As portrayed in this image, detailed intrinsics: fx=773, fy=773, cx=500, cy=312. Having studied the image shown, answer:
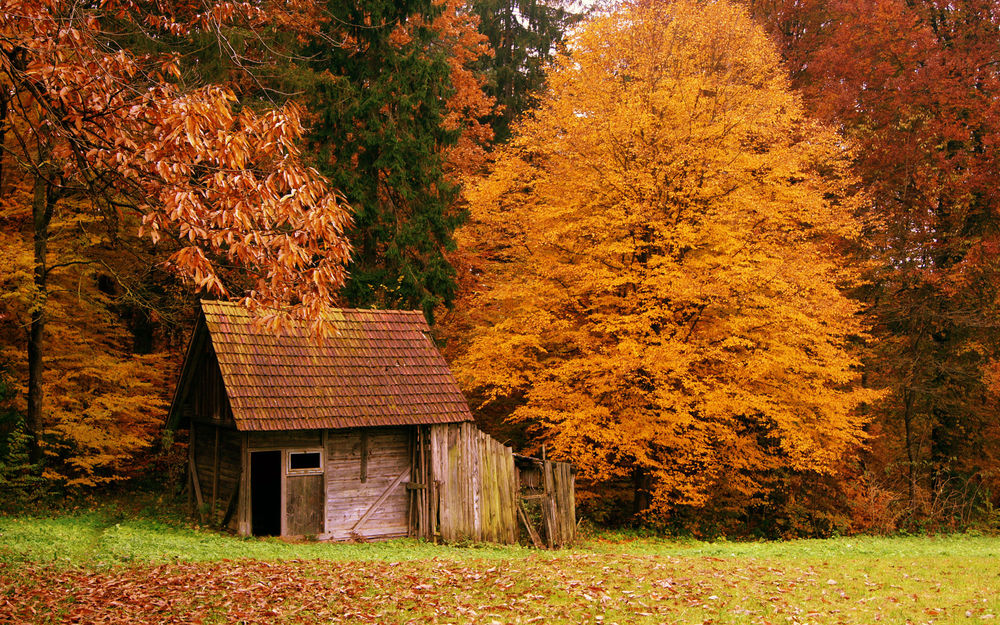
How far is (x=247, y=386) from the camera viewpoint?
49.0ft

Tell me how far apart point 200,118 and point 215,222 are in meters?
0.84

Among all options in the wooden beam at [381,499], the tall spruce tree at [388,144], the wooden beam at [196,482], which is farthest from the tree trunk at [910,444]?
the wooden beam at [196,482]

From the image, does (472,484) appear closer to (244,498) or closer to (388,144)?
(244,498)

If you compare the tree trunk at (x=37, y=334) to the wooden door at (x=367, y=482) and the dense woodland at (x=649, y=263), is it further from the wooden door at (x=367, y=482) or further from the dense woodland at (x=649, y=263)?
the wooden door at (x=367, y=482)

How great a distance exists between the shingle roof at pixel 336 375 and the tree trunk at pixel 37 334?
5491mm

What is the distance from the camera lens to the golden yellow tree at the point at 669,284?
1742 centimetres

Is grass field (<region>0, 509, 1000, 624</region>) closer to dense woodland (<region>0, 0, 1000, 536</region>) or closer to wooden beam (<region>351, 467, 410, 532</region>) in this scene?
wooden beam (<region>351, 467, 410, 532</region>)

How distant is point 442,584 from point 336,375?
6974 millimetres

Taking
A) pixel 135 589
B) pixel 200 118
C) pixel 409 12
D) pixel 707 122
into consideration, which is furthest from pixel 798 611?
pixel 409 12

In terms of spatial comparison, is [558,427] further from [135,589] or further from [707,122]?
[135,589]

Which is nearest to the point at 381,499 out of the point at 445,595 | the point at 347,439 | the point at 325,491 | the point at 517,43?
the point at 325,491

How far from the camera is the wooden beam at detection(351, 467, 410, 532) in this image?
1598 centimetres

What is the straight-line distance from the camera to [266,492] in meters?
18.2

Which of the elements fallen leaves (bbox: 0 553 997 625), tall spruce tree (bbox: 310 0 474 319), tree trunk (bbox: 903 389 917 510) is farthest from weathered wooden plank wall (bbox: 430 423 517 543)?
tree trunk (bbox: 903 389 917 510)
